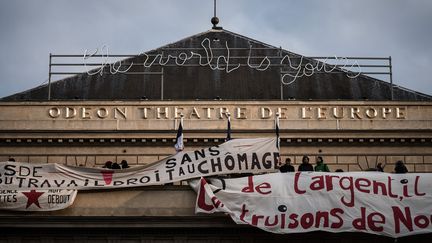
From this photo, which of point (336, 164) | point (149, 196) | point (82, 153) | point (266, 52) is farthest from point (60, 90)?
point (149, 196)

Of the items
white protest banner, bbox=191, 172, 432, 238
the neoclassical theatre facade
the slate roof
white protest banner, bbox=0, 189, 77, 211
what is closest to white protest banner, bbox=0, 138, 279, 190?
white protest banner, bbox=0, 189, 77, 211

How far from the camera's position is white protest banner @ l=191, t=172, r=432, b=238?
32656 mm

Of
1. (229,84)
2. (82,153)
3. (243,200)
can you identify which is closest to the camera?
(243,200)

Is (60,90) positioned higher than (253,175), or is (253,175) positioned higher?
(60,90)

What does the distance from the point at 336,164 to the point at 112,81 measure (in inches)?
497

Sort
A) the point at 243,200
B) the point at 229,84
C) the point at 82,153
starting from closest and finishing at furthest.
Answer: the point at 243,200
the point at 82,153
the point at 229,84

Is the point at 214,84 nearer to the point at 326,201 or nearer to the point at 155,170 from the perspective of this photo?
the point at 155,170

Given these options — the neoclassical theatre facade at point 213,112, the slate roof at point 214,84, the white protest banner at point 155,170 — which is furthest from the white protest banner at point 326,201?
the slate roof at point 214,84

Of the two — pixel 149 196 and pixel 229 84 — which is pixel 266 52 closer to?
pixel 229 84

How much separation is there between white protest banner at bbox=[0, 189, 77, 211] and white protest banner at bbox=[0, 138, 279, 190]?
1.45 ft

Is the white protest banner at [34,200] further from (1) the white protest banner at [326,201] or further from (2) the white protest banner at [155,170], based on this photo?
(1) the white protest banner at [326,201]

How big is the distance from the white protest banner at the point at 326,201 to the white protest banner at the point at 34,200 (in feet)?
14.7

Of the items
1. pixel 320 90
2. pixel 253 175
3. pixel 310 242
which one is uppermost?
pixel 320 90

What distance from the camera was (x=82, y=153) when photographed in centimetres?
4722
